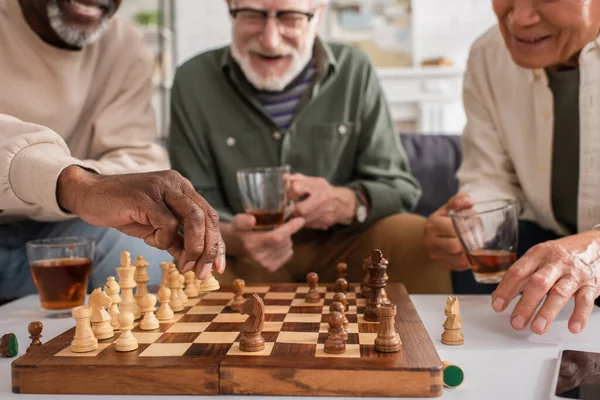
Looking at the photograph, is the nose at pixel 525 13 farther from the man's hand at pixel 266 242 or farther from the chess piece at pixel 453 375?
the chess piece at pixel 453 375

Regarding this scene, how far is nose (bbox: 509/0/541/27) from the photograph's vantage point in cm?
162

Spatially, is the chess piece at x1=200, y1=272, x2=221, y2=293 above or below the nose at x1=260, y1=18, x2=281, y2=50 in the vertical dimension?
below

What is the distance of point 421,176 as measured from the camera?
8.84ft

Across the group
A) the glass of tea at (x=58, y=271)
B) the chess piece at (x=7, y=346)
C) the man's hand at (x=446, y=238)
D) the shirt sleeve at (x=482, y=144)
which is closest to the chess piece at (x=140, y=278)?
the glass of tea at (x=58, y=271)

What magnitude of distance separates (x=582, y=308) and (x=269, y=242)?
904 mm

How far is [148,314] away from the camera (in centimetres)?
116

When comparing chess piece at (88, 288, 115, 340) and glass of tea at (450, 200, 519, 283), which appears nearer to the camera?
chess piece at (88, 288, 115, 340)

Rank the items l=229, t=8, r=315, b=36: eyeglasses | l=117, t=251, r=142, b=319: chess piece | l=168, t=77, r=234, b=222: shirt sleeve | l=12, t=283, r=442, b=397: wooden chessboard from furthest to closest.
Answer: l=168, t=77, r=234, b=222: shirt sleeve, l=229, t=8, r=315, b=36: eyeglasses, l=117, t=251, r=142, b=319: chess piece, l=12, t=283, r=442, b=397: wooden chessboard

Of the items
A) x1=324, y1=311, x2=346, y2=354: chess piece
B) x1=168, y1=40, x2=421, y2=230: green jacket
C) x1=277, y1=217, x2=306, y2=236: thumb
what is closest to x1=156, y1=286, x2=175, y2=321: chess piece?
x1=324, y1=311, x2=346, y2=354: chess piece

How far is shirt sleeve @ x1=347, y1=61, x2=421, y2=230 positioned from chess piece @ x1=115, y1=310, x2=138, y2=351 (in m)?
1.17

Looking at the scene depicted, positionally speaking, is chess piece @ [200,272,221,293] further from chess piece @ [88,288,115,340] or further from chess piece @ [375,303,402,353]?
chess piece @ [375,303,402,353]

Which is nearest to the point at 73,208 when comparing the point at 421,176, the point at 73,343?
the point at 73,343

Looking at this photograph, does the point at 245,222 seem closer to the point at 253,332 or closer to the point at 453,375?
the point at 253,332

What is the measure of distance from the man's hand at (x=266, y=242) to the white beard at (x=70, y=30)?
30.2 inches
